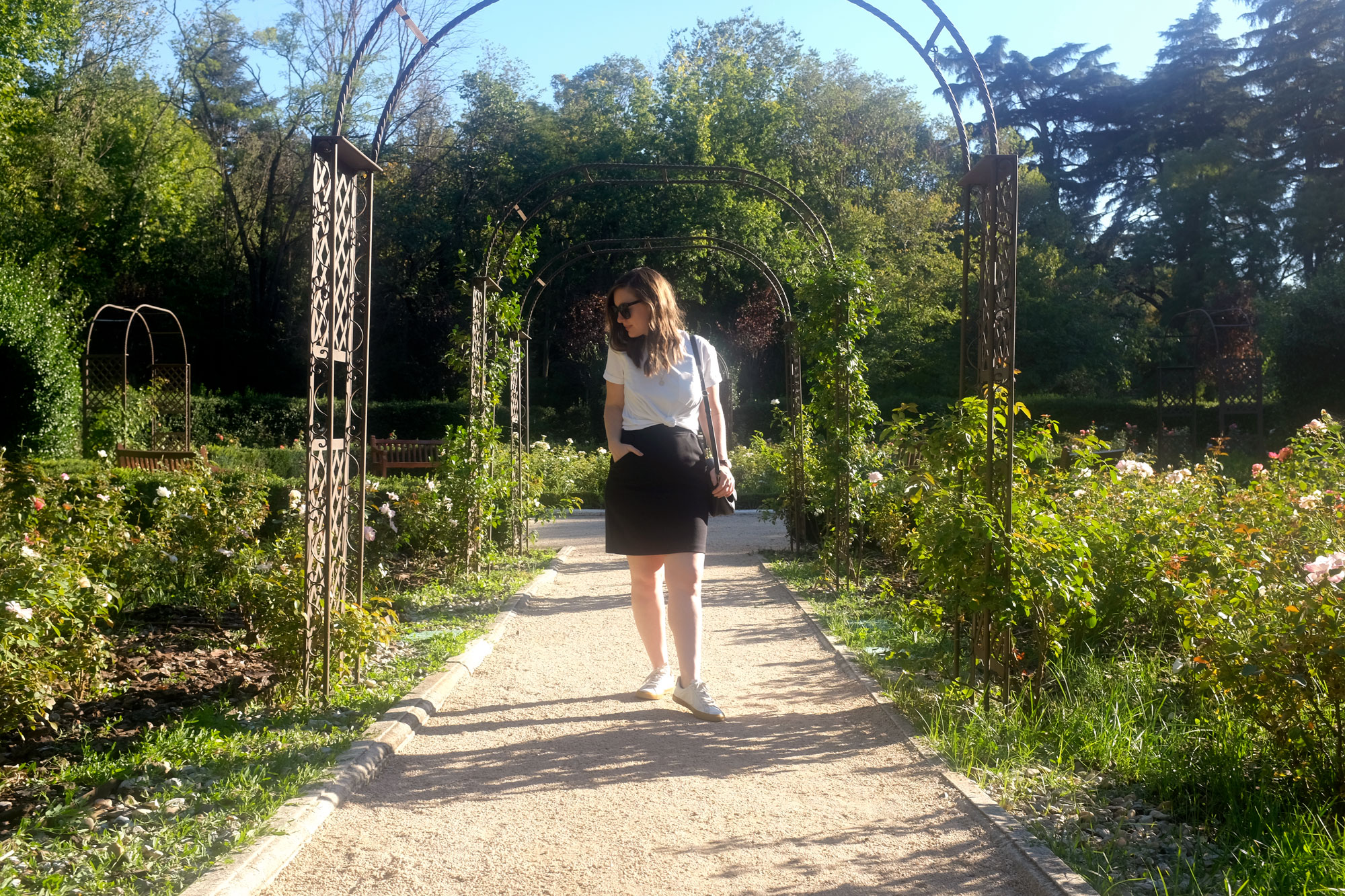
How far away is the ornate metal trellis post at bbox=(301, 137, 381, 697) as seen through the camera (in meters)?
4.17

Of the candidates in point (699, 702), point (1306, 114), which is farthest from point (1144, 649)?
point (1306, 114)

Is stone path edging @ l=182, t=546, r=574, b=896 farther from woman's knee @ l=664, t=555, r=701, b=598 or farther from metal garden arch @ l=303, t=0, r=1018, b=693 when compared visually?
woman's knee @ l=664, t=555, r=701, b=598

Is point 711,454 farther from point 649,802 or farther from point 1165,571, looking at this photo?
point 1165,571

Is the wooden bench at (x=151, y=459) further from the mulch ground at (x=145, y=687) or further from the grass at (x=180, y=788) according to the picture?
the grass at (x=180, y=788)

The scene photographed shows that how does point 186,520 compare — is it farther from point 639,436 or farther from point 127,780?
point 639,436

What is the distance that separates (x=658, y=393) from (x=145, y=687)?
2675 mm

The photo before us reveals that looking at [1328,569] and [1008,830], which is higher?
[1328,569]

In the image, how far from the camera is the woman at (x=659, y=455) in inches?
155

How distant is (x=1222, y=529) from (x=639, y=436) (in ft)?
8.77

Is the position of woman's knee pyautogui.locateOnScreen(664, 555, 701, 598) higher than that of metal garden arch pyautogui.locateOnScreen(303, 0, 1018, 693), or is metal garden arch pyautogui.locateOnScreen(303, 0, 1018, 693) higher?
metal garden arch pyautogui.locateOnScreen(303, 0, 1018, 693)

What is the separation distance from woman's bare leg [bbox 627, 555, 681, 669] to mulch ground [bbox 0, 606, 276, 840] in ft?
5.31

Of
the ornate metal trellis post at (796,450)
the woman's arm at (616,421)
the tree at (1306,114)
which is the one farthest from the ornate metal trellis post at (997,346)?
the tree at (1306,114)

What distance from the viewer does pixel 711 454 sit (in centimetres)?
408

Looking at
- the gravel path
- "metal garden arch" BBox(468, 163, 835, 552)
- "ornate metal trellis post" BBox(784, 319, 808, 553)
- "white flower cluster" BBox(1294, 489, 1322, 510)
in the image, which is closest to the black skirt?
the gravel path
